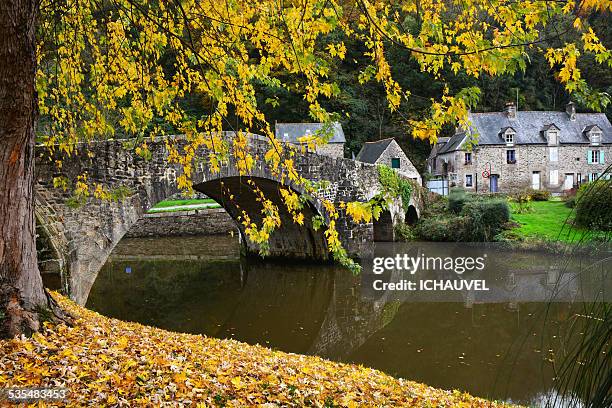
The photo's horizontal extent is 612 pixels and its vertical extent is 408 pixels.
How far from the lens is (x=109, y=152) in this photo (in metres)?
8.12

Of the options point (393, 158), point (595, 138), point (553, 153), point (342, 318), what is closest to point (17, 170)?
point (342, 318)

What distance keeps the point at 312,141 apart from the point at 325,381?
1971 mm

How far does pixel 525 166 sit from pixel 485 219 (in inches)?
534

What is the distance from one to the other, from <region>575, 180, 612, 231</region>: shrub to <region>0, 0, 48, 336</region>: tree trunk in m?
3.35

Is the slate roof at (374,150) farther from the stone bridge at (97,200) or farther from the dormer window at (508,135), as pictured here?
the stone bridge at (97,200)

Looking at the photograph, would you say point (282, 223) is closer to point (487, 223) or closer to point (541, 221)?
point (487, 223)

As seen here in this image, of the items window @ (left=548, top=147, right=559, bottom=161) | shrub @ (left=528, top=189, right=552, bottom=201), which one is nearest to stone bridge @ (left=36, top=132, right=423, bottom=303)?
shrub @ (left=528, top=189, right=552, bottom=201)

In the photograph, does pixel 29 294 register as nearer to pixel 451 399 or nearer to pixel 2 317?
pixel 2 317

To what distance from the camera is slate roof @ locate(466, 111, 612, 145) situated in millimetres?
28906

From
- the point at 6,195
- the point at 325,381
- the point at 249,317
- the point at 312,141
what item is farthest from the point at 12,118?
the point at 249,317

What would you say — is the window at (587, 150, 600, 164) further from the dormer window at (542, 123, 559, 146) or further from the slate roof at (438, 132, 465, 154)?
the slate roof at (438, 132, 465, 154)

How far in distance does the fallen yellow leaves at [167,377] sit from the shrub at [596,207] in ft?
7.16

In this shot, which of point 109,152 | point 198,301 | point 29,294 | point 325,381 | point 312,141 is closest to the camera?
point 29,294

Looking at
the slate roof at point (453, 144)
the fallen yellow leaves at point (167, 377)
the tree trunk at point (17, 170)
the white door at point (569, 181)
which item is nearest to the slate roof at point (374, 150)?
the slate roof at point (453, 144)
